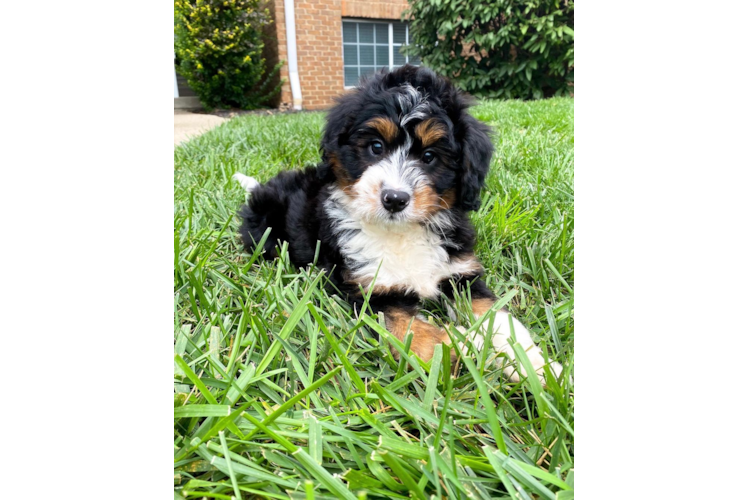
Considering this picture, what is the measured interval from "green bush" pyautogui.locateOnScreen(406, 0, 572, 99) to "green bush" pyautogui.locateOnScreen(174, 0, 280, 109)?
4.72 metres

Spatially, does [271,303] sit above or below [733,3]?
below

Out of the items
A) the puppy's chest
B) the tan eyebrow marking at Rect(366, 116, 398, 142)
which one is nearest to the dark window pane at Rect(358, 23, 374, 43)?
the tan eyebrow marking at Rect(366, 116, 398, 142)

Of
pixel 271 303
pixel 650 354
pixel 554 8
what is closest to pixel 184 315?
pixel 271 303

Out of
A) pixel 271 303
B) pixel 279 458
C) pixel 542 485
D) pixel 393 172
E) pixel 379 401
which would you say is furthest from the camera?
pixel 393 172

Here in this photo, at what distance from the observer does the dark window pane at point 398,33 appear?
50.9ft

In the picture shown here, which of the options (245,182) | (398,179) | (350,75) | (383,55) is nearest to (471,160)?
(398,179)

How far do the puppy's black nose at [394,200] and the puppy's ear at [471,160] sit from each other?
428 millimetres

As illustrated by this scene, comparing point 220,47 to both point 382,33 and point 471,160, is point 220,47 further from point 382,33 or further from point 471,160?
point 471,160

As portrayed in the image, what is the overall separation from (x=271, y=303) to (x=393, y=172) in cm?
96

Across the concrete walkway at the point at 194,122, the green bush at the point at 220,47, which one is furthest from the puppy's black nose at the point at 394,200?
the green bush at the point at 220,47

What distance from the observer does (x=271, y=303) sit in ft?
6.49

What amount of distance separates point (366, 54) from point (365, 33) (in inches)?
24.9

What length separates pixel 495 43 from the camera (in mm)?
12773

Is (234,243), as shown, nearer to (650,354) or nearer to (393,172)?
(393,172)
